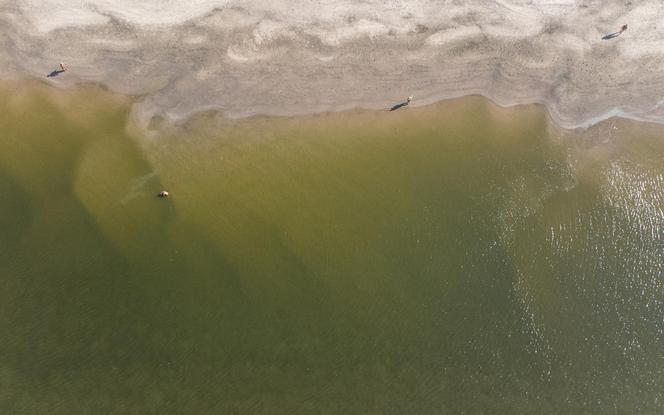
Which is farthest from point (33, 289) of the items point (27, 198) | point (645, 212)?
point (645, 212)

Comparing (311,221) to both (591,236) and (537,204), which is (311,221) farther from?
A: (591,236)

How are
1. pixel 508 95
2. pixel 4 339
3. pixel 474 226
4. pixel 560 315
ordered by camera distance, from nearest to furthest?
pixel 4 339 → pixel 560 315 → pixel 474 226 → pixel 508 95

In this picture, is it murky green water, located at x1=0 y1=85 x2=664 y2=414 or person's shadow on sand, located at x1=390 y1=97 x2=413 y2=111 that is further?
person's shadow on sand, located at x1=390 y1=97 x2=413 y2=111

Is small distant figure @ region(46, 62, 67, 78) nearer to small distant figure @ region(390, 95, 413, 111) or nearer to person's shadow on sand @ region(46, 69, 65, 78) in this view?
person's shadow on sand @ region(46, 69, 65, 78)

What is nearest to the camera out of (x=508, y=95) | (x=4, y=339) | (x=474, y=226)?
(x=4, y=339)

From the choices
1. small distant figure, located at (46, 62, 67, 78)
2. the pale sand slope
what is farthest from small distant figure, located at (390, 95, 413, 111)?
small distant figure, located at (46, 62, 67, 78)

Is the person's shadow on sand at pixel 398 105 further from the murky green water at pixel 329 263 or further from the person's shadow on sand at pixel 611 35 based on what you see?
the person's shadow on sand at pixel 611 35

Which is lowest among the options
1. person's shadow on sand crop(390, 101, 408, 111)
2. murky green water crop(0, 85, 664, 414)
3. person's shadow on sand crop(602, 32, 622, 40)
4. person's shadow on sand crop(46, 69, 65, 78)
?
murky green water crop(0, 85, 664, 414)
